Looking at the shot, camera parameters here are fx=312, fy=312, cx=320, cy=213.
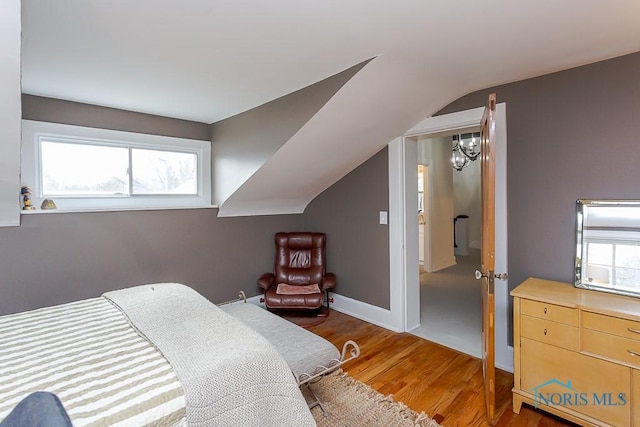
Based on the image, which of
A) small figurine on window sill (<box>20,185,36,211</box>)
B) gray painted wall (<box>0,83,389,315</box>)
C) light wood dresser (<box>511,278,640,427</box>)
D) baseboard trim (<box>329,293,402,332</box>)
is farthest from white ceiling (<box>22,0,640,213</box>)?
baseboard trim (<box>329,293,402,332</box>)

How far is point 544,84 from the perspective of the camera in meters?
2.30

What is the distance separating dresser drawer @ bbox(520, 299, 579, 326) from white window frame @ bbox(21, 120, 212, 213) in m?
3.05

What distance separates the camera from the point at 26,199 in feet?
8.43

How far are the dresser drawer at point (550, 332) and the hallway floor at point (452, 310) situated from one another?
0.88 meters

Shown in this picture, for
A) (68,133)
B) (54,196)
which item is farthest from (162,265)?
(68,133)

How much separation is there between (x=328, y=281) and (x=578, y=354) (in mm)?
2233

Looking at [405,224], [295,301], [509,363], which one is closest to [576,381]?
[509,363]

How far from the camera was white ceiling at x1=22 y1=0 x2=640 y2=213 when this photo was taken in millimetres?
1502

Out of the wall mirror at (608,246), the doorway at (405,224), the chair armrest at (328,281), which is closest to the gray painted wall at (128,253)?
the chair armrest at (328,281)

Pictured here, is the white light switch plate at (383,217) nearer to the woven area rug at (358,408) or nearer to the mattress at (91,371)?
the woven area rug at (358,408)

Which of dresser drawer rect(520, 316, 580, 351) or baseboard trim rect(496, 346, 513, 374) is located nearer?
dresser drawer rect(520, 316, 580, 351)

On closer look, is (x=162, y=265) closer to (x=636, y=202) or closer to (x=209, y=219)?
(x=209, y=219)

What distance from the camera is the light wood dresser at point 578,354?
1.65 meters

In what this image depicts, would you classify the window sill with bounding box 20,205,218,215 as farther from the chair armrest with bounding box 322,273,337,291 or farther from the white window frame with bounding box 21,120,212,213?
the chair armrest with bounding box 322,273,337,291
